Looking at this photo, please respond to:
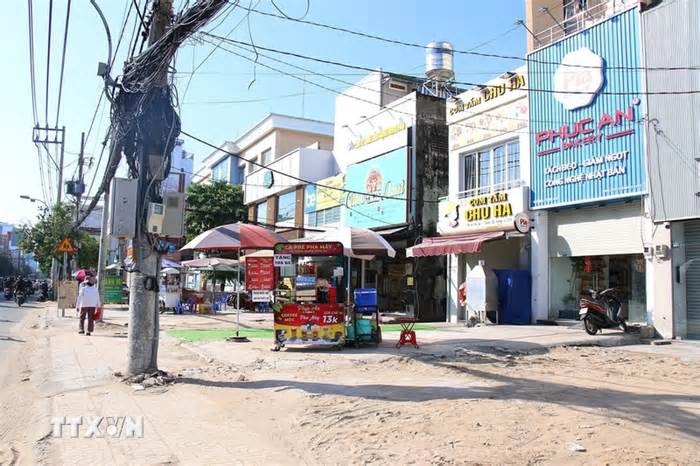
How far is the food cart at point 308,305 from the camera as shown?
12.1 metres

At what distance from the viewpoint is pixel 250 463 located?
5.16 meters

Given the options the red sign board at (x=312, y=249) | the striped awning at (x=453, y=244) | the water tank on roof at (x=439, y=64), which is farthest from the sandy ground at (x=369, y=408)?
the water tank on roof at (x=439, y=64)

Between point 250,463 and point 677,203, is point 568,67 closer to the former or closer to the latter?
point 677,203

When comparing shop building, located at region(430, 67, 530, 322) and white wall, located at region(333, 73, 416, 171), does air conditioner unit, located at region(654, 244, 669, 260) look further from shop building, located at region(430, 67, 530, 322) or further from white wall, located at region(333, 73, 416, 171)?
white wall, located at region(333, 73, 416, 171)

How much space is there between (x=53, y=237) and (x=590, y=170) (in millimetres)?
34761

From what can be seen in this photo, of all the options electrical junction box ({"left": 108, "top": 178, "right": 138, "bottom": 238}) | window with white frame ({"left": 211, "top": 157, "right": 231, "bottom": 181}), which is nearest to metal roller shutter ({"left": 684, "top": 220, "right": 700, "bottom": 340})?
electrical junction box ({"left": 108, "top": 178, "right": 138, "bottom": 238})

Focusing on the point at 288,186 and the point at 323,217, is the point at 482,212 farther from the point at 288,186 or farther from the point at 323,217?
the point at 288,186

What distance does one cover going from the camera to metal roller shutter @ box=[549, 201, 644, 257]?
50.9 ft

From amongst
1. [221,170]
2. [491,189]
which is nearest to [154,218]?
[491,189]

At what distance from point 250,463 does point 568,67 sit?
1598 centimetres

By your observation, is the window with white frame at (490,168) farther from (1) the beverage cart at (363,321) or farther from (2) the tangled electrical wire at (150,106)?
(2) the tangled electrical wire at (150,106)

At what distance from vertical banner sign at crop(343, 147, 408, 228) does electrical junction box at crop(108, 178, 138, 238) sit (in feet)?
52.1

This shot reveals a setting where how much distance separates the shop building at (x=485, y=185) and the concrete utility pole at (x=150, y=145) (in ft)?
37.4

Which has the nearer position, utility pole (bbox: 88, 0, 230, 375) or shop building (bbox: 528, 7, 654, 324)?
utility pole (bbox: 88, 0, 230, 375)
